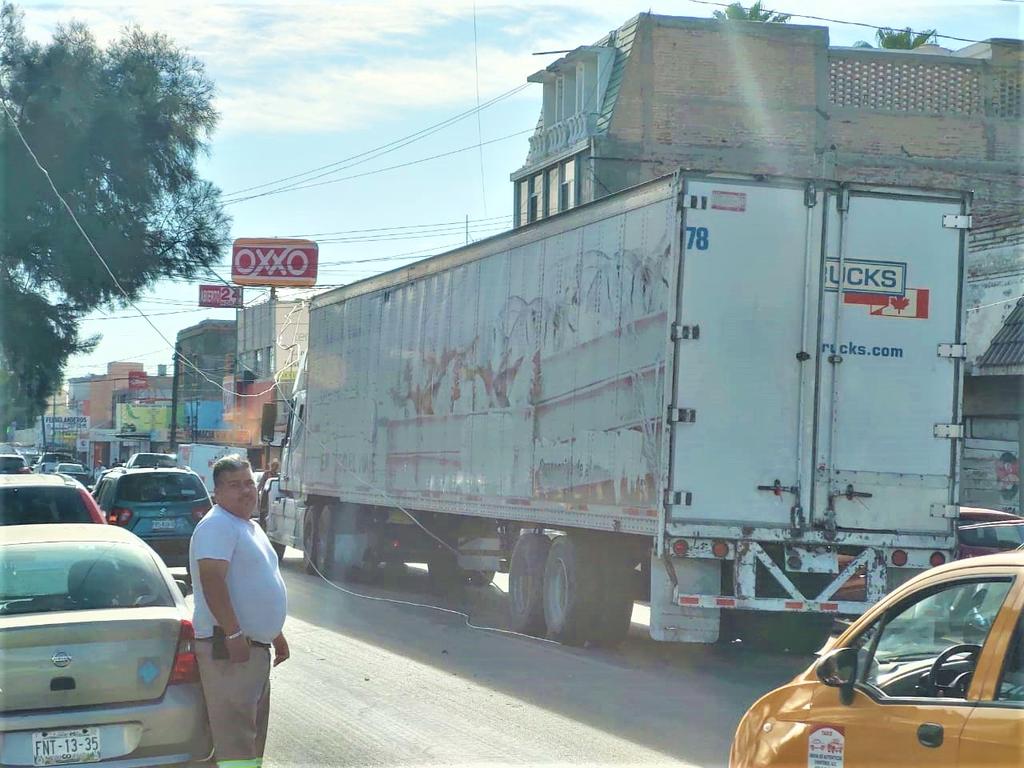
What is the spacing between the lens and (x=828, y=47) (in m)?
40.0

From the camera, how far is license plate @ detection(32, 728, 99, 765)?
635 cm

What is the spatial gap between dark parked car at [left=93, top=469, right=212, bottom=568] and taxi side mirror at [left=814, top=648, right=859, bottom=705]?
1517 cm

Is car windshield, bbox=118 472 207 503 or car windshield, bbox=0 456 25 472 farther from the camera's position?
car windshield, bbox=0 456 25 472

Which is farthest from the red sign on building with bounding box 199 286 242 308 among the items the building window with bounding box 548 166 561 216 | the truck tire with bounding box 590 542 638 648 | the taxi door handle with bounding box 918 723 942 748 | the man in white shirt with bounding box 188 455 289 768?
the taxi door handle with bounding box 918 723 942 748

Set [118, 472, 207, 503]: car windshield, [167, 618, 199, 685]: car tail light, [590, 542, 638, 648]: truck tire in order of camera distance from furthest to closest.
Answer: [118, 472, 207, 503]: car windshield → [590, 542, 638, 648]: truck tire → [167, 618, 199, 685]: car tail light

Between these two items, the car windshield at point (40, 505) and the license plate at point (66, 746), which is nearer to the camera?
the license plate at point (66, 746)

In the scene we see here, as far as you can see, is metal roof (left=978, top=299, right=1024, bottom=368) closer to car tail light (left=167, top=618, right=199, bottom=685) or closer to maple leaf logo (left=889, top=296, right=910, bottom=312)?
maple leaf logo (left=889, top=296, right=910, bottom=312)

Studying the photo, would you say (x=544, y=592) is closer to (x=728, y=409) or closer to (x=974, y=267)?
(x=728, y=409)

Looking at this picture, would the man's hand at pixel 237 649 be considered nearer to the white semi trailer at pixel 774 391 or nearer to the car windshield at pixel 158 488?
the white semi trailer at pixel 774 391

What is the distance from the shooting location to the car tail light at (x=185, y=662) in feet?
21.9

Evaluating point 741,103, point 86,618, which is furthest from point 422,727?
point 741,103

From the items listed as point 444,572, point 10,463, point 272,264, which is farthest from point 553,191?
point 444,572

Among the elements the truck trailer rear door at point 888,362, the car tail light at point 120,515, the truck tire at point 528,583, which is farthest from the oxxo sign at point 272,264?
the truck trailer rear door at point 888,362

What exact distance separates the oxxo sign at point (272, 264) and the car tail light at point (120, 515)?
87.8ft
